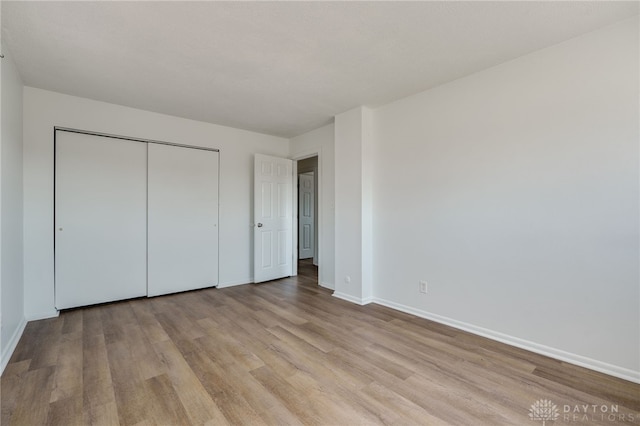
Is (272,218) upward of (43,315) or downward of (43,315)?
upward

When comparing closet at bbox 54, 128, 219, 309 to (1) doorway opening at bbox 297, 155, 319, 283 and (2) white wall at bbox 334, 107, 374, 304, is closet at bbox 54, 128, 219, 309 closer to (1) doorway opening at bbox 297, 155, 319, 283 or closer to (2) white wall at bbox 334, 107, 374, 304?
(2) white wall at bbox 334, 107, 374, 304

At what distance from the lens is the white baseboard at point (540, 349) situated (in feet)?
6.63

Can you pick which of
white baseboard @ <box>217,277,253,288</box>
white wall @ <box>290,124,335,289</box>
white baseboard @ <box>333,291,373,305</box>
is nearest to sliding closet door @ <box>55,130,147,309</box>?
white baseboard @ <box>217,277,253,288</box>

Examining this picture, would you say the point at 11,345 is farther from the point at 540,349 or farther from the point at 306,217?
the point at 306,217

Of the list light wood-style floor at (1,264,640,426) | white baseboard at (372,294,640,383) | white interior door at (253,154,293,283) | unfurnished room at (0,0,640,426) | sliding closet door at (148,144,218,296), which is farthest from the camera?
white interior door at (253,154,293,283)

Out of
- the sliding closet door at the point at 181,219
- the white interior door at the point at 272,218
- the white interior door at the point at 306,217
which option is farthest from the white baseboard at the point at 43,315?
the white interior door at the point at 306,217

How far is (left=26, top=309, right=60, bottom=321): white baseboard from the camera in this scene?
120 inches

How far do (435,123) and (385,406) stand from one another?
2.64 metres

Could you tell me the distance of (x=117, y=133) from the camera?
3596mm

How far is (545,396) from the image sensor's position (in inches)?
71.7

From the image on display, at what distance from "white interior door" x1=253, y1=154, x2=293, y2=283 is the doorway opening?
1769mm

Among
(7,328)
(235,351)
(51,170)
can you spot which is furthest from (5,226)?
(235,351)

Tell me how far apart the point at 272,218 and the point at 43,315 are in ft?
9.76

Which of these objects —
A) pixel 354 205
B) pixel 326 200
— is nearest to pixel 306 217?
pixel 326 200
